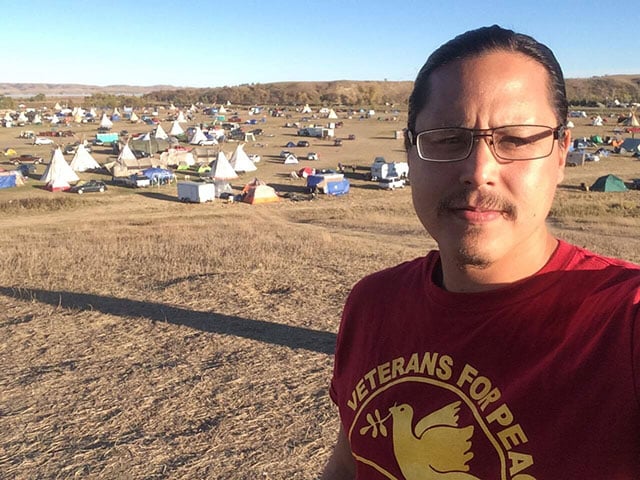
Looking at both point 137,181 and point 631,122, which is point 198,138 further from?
point 631,122

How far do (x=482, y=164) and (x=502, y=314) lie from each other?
0.44 meters

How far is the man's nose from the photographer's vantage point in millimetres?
1650

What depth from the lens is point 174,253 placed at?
43.4 ft

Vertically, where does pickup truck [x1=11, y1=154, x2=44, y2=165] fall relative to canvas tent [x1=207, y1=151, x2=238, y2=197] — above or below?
below

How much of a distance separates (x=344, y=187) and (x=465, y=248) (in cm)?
3483

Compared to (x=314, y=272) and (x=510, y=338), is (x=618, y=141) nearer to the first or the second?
(x=314, y=272)

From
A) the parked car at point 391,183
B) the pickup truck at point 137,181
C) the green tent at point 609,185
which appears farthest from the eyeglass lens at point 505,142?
the pickup truck at point 137,181

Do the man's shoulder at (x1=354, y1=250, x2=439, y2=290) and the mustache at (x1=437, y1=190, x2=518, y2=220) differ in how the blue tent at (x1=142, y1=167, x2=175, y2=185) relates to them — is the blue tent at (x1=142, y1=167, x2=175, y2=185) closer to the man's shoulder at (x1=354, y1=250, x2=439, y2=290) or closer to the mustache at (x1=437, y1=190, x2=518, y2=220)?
the man's shoulder at (x1=354, y1=250, x2=439, y2=290)

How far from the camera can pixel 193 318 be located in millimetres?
8406

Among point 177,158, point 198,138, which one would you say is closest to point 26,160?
point 177,158

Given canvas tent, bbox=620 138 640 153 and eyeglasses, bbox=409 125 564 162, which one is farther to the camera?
canvas tent, bbox=620 138 640 153

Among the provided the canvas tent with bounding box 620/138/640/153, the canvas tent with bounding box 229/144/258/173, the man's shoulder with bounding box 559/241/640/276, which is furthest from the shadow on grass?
the canvas tent with bounding box 620/138/640/153

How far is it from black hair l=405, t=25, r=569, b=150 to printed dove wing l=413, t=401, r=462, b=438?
848 millimetres

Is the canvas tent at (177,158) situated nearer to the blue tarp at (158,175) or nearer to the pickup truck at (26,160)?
the blue tarp at (158,175)
